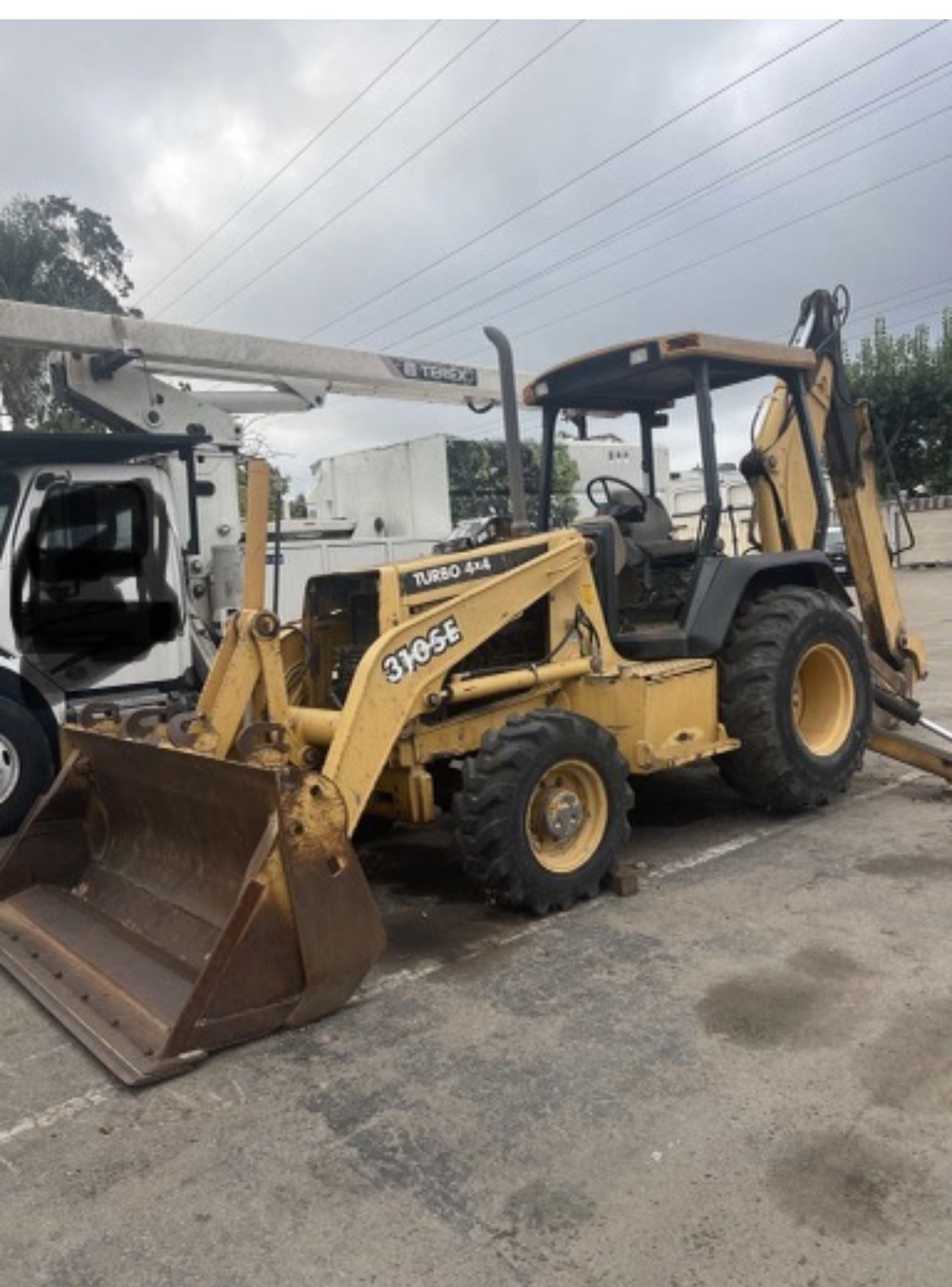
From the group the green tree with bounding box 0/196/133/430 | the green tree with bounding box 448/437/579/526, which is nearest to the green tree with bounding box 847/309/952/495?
the green tree with bounding box 448/437/579/526

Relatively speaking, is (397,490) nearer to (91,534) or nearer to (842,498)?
(91,534)

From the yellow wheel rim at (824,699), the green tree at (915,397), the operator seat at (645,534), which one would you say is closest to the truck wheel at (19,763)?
the operator seat at (645,534)

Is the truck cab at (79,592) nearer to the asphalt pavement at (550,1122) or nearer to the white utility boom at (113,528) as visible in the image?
the white utility boom at (113,528)

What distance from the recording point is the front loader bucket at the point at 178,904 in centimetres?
348

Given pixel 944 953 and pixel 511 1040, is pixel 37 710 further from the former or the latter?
pixel 944 953

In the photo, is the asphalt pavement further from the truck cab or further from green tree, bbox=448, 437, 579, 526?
green tree, bbox=448, 437, 579, 526

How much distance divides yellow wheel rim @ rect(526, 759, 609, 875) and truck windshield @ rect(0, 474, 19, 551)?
3881 millimetres

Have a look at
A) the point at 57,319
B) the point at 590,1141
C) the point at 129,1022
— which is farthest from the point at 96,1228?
the point at 57,319

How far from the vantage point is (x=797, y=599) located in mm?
6098

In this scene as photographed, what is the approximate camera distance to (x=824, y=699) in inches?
255

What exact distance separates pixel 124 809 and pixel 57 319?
4.52m

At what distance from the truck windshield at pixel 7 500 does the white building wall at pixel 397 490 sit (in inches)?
238

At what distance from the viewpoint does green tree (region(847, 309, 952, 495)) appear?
27.1 m

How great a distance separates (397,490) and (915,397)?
62.2 feet
